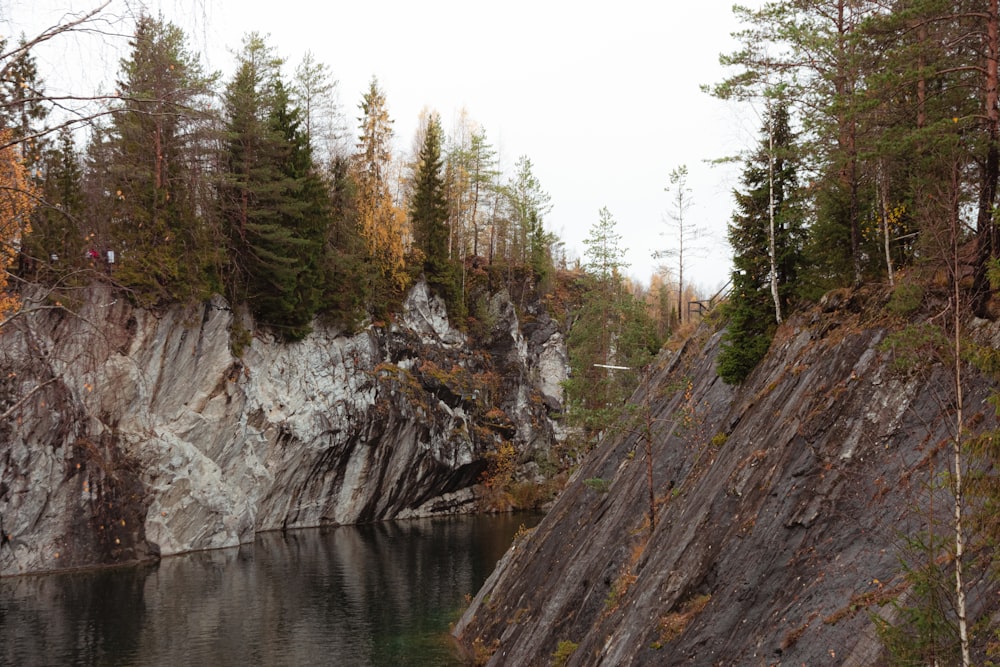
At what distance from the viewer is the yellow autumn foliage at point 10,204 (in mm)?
4523

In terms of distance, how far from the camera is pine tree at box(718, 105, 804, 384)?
19734 mm

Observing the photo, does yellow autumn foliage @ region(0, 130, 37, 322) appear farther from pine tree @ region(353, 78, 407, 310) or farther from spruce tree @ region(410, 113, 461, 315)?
spruce tree @ region(410, 113, 461, 315)

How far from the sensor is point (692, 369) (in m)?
25.1

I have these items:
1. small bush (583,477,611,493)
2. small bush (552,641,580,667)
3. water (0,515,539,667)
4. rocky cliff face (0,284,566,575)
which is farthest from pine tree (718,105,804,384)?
rocky cliff face (0,284,566,575)

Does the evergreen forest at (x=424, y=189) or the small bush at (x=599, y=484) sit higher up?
the evergreen forest at (x=424, y=189)

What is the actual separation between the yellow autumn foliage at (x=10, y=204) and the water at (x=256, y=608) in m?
22.4

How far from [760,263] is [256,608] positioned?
2526 cm

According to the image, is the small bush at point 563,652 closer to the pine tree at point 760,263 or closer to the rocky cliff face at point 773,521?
the rocky cliff face at point 773,521

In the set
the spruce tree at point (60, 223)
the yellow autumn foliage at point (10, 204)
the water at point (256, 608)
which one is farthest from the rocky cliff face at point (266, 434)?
the yellow autumn foliage at point (10, 204)

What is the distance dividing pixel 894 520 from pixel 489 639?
16132 millimetres

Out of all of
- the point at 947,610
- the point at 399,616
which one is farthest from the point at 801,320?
the point at 399,616

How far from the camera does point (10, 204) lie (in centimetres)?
463

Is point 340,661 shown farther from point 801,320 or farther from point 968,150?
point 968,150

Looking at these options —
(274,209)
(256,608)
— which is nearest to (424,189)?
(274,209)
